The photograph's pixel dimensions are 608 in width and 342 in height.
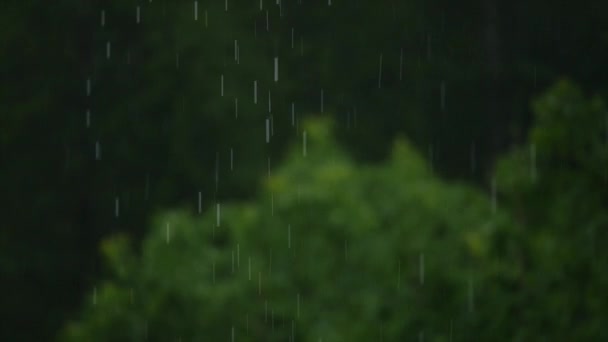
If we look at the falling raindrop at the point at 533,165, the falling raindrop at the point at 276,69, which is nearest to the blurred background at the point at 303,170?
the falling raindrop at the point at 533,165

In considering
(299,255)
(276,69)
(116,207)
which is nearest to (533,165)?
(299,255)

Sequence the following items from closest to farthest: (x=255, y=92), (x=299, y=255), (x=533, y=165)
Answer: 1. (x=533, y=165)
2. (x=299, y=255)
3. (x=255, y=92)

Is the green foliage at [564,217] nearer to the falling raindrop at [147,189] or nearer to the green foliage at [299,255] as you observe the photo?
the green foliage at [299,255]

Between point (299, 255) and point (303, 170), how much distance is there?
2.47ft

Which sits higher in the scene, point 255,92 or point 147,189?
point 255,92

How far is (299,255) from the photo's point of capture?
725cm

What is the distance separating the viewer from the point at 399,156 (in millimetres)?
8391

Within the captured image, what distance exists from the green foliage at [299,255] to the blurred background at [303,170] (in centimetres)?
2

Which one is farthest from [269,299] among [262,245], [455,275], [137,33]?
[137,33]

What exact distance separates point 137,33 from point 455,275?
12.8m

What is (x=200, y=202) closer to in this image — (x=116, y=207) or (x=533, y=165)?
(x=116, y=207)

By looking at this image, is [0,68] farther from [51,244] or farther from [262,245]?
[262,245]

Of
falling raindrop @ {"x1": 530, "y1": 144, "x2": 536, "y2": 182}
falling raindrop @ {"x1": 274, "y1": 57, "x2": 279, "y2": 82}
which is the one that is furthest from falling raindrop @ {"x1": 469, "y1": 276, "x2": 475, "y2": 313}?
falling raindrop @ {"x1": 274, "y1": 57, "x2": 279, "y2": 82}

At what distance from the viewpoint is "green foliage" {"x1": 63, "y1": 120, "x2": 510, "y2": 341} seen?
251 inches
